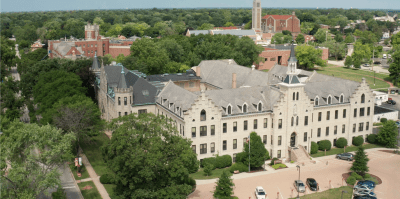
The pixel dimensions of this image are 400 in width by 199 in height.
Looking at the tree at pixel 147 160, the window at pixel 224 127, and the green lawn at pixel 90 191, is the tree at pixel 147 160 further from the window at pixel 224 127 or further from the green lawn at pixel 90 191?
the window at pixel 224 127

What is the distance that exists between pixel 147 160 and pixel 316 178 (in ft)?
97.9

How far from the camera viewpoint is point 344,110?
7819 cm

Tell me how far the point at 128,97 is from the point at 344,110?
4141cm

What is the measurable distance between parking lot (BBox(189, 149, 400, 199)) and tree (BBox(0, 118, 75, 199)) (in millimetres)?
20275

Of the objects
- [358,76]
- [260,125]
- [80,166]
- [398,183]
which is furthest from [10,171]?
[358,76]

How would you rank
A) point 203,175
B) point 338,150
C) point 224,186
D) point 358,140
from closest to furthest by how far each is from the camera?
point 224,186
point 203,175
point 338,150
point 358,140

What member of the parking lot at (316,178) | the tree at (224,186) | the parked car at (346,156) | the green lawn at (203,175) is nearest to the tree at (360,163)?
the parking lot at (316,178)

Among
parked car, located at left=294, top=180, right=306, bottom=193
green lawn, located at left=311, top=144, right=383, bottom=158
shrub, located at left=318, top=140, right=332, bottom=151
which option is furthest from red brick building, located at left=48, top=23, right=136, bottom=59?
parked car, located at left=294, top=180, right=306, bottom=193

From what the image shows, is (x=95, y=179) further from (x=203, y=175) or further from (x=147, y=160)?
(x=147, y=160)

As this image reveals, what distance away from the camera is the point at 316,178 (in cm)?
6481

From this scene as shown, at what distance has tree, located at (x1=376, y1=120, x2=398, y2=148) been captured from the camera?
256 feet

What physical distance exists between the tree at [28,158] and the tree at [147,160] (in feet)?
20.6

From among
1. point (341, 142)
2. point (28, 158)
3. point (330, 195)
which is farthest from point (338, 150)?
point (28, 158)

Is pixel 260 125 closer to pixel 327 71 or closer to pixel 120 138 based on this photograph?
pixel 120 138
